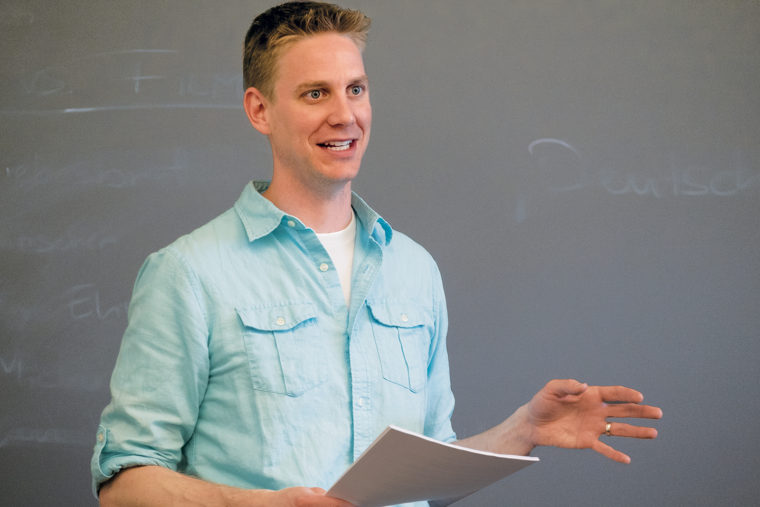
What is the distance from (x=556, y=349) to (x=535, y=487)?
15.7 inches

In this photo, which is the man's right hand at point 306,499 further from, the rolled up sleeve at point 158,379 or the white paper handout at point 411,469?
the rolled up sleeve at point 158,379

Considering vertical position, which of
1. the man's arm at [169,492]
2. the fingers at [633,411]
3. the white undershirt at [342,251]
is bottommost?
the man's arm at [169,492]

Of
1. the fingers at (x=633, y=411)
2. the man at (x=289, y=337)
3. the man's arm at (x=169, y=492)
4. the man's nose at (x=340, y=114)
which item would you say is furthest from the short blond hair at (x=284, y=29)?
the fingers at (x=633, y=411)

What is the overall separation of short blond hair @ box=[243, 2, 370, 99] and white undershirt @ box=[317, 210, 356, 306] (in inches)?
9.6

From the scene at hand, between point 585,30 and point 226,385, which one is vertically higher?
point 585,30

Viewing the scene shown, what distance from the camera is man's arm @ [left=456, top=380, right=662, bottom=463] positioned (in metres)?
1.18

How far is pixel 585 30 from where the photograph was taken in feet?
7.86

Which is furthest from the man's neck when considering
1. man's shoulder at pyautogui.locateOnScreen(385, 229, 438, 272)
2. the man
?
man's shoulder at pyautogui.locateOnScreen(385, 229, 438, 272)

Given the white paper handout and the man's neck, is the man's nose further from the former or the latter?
the white paper handout

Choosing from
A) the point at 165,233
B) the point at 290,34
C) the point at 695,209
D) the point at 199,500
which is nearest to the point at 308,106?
the point at 290,34

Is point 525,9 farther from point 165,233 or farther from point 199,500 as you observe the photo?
point 199,500

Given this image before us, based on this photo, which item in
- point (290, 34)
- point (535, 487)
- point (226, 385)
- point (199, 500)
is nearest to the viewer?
point (199, 500)

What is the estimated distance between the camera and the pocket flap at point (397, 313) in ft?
4.31

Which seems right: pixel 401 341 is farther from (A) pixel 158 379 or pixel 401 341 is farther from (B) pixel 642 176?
(B) pixel 642 176
